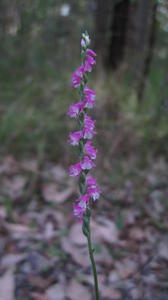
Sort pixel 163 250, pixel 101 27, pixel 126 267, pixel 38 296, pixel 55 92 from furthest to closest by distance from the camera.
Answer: pixel 101 27 → pixel 55 92 → pixel 163 250 → pixel 126 267 → pixel 38 296

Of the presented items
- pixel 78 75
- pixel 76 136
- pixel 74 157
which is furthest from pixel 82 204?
pixel 74 157

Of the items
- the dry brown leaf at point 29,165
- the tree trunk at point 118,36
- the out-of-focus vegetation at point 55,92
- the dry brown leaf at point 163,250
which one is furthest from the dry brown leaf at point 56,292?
the tree trunk at point 118,36

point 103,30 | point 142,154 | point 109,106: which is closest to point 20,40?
point 103,30

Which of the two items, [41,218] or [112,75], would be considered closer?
[41,218]

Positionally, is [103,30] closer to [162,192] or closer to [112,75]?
[112,75]

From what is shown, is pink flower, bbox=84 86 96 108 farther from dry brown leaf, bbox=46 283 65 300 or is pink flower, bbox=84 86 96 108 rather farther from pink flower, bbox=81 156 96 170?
dry brown leaf, bbox=46 283 65 300

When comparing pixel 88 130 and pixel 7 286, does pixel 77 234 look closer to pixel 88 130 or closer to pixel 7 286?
pixel 7 286

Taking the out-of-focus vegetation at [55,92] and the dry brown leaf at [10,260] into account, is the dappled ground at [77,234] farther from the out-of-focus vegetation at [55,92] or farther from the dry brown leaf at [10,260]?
the out-of-focus vegetation at [55,92]
